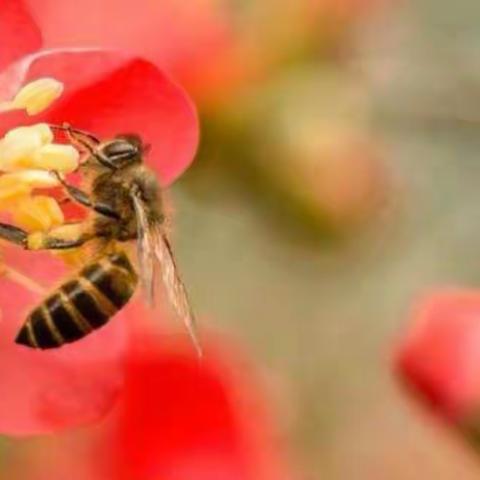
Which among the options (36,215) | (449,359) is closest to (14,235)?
(36,215)

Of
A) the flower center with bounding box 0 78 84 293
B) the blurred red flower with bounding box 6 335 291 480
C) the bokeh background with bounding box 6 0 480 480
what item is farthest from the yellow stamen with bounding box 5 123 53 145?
the bokeh background with bounding box 6 0 480 480

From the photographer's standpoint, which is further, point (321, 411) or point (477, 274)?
point (477, 274)

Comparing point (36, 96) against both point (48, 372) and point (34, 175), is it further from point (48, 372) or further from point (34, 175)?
point (48, 372)

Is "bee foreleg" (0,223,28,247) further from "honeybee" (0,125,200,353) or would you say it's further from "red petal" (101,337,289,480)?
"red petal" (101,337,289,480)

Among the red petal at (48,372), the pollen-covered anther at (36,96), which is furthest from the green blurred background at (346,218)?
the pollen-covered anther at (36,96)

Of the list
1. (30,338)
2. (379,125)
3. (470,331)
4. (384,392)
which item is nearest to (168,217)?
(30,338)

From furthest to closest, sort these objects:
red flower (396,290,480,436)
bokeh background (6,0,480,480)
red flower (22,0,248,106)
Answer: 1. bokeh background (6,0,480,480)
2. red flower (396,290,480,436)
3. red flower (22,0,248,106)

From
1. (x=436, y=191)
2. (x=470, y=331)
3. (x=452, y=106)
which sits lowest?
(x=436, y=191)

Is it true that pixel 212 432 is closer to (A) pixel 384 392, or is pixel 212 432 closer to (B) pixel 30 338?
(B) pixel 30 338
